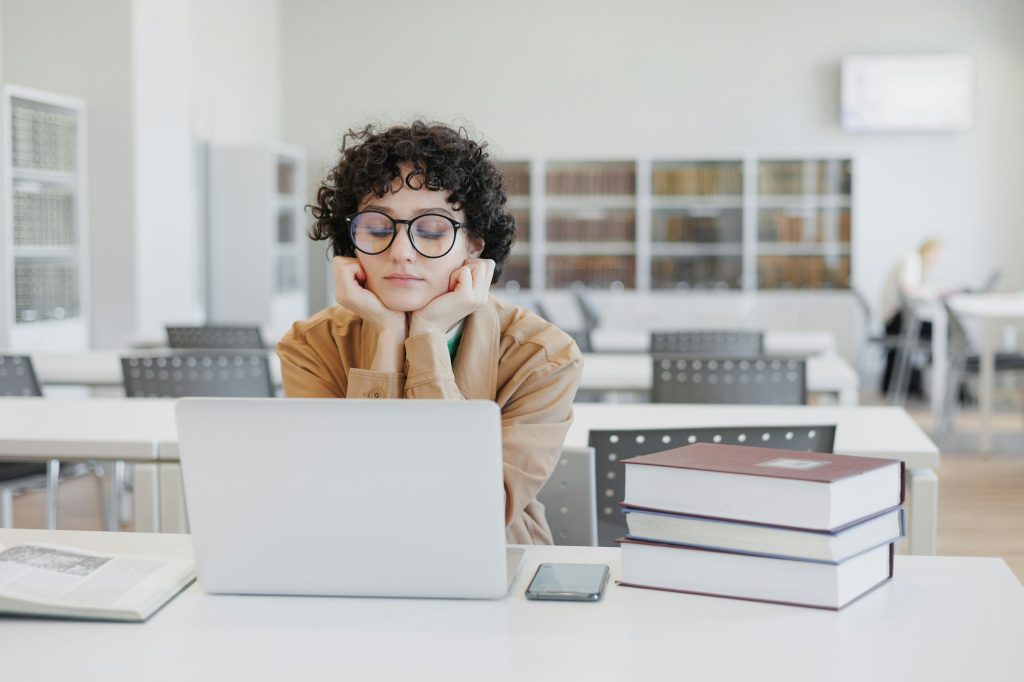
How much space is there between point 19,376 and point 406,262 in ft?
7.54

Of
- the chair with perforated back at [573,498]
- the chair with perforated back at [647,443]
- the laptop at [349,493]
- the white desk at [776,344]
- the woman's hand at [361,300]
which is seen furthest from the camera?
the white desk at [776,344]

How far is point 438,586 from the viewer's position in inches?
50.8

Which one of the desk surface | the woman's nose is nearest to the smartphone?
the woman's nose

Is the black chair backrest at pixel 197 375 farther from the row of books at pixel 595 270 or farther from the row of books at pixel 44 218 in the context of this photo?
the row of books at pixel 595 270

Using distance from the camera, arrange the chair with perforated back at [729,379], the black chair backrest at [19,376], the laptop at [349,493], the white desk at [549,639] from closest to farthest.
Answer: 1. the white desk at [549,639]
2. the laptop at [349,493]
3. the chair with perforated back at [729,379]
4. the black chair backrest at [19,376]

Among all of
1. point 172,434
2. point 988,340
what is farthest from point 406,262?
point 988,340

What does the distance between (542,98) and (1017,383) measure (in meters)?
4.40

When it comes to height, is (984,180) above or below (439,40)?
below

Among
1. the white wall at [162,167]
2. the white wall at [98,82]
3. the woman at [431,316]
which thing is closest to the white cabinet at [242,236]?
the white wall at [162,167]

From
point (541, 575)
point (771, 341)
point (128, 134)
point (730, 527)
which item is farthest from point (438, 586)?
point (128, 134)

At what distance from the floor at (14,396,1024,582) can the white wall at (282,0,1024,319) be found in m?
3.22

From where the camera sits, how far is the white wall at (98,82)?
21.6ft

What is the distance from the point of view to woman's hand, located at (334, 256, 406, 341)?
5.47 feet

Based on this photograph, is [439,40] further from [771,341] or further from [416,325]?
[416,325]
